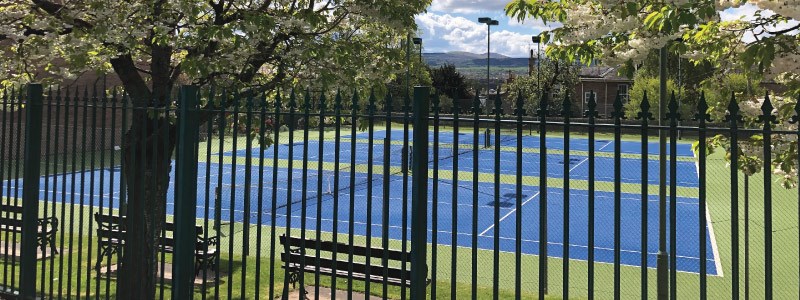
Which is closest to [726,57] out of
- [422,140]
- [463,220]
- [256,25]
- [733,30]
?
[733,30]

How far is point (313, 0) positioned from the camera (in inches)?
339

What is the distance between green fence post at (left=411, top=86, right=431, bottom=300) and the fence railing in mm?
15

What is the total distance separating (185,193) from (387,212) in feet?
5.75

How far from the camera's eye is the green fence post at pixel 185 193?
5297mm

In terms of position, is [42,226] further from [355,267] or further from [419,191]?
Answer: [419,191]

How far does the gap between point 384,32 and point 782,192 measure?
71.2 ft

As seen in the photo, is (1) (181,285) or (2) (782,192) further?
(2) (782,192)

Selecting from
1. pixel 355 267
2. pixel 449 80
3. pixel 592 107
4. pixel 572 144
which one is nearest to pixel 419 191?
pixel 592 107

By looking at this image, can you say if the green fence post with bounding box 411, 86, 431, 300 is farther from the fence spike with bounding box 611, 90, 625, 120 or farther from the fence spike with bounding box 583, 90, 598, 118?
the fence spike with bounding box 611, 90, 625, 120

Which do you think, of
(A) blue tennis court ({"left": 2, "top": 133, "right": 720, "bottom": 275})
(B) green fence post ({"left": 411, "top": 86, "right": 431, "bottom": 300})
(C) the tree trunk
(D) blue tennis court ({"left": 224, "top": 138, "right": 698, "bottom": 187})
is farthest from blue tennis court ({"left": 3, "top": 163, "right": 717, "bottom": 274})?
(B) green fence post ({"left": 411, "top": 86, "right": 431, "bottom": 300})

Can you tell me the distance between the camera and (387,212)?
452cm

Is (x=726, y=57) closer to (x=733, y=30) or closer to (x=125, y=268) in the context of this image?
(x=733, y=30)

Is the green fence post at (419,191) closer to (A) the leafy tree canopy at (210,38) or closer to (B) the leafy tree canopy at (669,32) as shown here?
(B) the leafy tree canopy at (669,32)

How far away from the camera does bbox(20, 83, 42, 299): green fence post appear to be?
6.51 m
